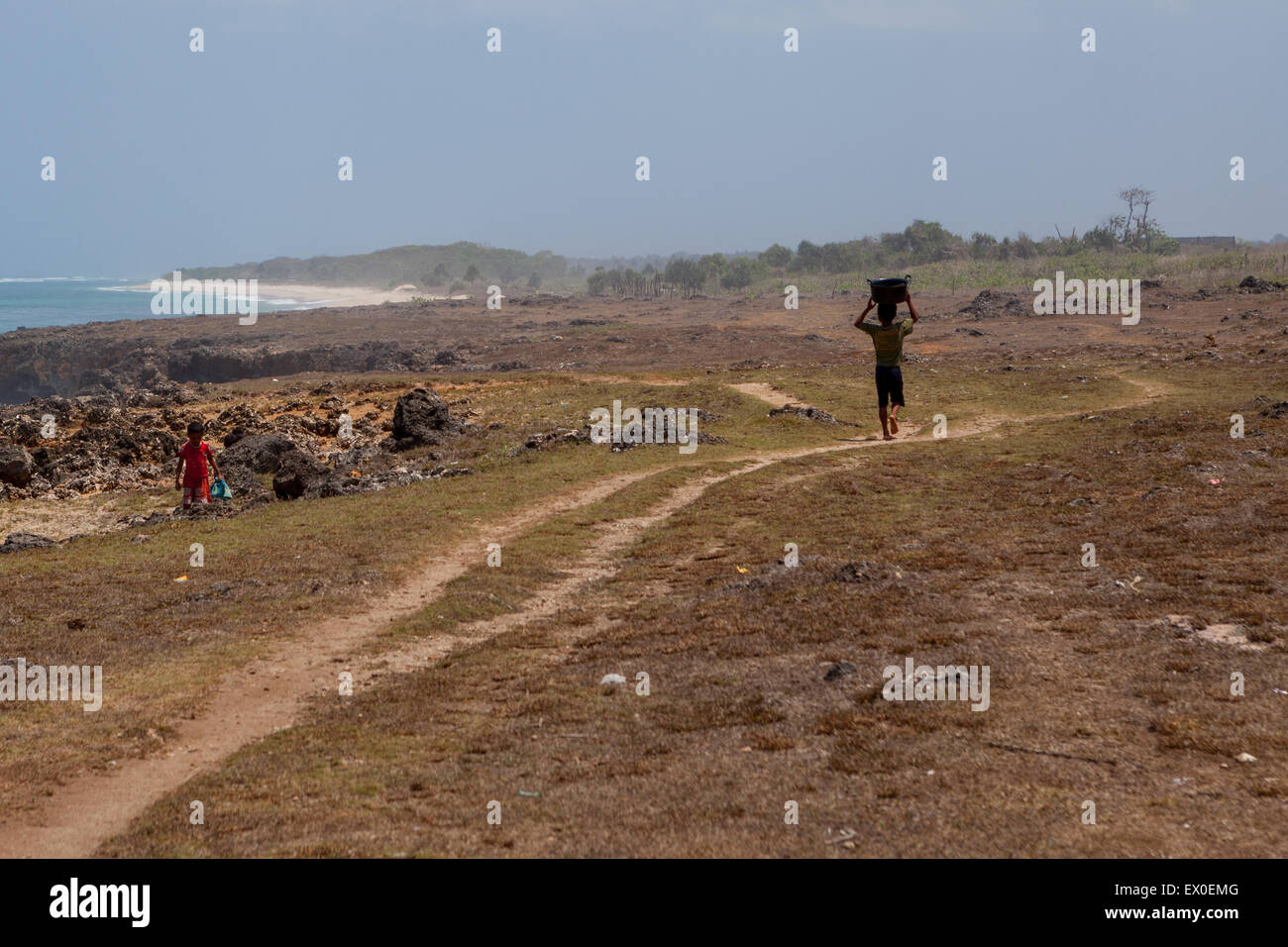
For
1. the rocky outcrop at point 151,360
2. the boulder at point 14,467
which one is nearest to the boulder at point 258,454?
the boulder at point 14,467

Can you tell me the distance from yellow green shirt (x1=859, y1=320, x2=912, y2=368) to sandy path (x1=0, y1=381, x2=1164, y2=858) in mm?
5856

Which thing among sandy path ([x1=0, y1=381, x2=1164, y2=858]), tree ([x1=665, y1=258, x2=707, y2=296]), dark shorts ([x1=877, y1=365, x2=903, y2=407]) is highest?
tree ([x1=665, y1=258, x2=707, y2=296])

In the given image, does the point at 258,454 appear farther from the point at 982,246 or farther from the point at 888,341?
the point at 982,246

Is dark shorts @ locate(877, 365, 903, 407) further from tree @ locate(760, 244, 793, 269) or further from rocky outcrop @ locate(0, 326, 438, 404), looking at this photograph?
tree @ locate(760, 244, 793, 269)

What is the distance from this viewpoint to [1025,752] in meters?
8.84

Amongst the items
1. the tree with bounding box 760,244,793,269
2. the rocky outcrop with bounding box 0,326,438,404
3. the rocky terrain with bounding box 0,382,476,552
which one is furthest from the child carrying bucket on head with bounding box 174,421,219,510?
the tree with bounding box 760,244,793,269

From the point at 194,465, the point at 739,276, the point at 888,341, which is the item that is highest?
the point at 739,276

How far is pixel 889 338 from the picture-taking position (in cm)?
2322

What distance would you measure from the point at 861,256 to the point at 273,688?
158 meters

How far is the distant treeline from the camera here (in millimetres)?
143375

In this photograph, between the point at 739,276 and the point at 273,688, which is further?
the point at 739,276

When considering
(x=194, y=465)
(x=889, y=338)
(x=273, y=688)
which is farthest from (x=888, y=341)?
(x=194, y=465)

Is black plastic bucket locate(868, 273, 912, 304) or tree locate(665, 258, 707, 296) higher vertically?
tree locate(665, 258, 707, 296)
